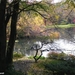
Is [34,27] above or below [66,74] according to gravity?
above

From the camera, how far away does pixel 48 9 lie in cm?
1038

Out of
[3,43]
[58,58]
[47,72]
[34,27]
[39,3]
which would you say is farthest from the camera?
[34,27]

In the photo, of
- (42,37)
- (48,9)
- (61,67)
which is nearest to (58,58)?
(48,9)

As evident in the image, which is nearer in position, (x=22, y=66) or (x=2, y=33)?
(x=2, y=33)

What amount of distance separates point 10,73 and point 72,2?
3.52m

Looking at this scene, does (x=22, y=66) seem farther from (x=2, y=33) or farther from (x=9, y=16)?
(x=2, y=33)

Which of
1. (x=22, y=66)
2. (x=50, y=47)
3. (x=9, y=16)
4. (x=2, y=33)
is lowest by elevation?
(x=22, y=66)

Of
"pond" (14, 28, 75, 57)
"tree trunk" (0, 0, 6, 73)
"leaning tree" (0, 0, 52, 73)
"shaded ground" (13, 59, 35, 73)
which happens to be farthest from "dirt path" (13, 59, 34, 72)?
"pond" (14, 28, 75, 57)

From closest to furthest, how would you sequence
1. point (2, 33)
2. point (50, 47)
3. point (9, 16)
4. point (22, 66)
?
point (2, 33)
point (9, 16)
point (22, 66)
point (50, 47)

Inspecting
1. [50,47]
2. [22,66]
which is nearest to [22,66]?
[22,66]

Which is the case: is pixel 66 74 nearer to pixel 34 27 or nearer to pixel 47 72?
pixel 47 72

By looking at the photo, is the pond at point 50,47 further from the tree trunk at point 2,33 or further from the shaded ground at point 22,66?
the tree trunk at point 2,33

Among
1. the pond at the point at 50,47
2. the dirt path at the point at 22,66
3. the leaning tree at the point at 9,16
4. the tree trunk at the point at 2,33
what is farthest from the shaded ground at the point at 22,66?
the pond at the point at 50,47

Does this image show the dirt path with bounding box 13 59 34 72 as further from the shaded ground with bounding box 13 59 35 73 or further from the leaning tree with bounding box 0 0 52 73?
the leaning tree with bounding box 0 0 52 73
